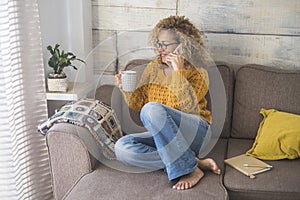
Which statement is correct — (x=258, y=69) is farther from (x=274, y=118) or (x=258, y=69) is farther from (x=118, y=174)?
(x=118, y=174)

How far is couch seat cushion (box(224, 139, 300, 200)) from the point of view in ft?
6.02

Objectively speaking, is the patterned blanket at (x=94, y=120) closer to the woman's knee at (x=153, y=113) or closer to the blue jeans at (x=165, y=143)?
the blue jeans at (x=165, y=143)

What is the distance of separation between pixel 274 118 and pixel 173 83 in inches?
21.9

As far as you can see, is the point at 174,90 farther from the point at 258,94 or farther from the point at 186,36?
the point at 258,94

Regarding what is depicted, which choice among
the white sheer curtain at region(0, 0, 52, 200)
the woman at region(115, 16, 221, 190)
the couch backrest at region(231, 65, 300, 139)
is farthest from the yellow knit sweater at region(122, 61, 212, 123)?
the white sheer curtain at region(0, 0, 52, 200)

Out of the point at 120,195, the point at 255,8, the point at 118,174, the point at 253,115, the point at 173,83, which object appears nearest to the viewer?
the point at 120,195

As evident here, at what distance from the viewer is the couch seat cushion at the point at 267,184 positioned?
72.3 inches

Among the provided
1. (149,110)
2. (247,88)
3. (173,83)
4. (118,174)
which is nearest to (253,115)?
(247,88)

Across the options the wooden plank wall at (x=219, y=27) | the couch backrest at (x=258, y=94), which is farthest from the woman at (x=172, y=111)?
the wooden plank wall at (x=219, y=27)

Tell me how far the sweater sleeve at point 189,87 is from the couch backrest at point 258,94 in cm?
26

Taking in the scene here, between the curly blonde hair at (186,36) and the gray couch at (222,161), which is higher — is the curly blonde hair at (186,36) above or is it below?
above

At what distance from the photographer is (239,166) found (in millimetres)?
2006

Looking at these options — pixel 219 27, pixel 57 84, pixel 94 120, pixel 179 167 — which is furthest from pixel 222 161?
pixel 57 84

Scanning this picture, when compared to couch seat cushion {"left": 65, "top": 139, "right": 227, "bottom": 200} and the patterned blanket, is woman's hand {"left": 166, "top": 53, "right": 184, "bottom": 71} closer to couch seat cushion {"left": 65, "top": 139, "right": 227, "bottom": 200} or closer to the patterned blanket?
the patterned blanket
